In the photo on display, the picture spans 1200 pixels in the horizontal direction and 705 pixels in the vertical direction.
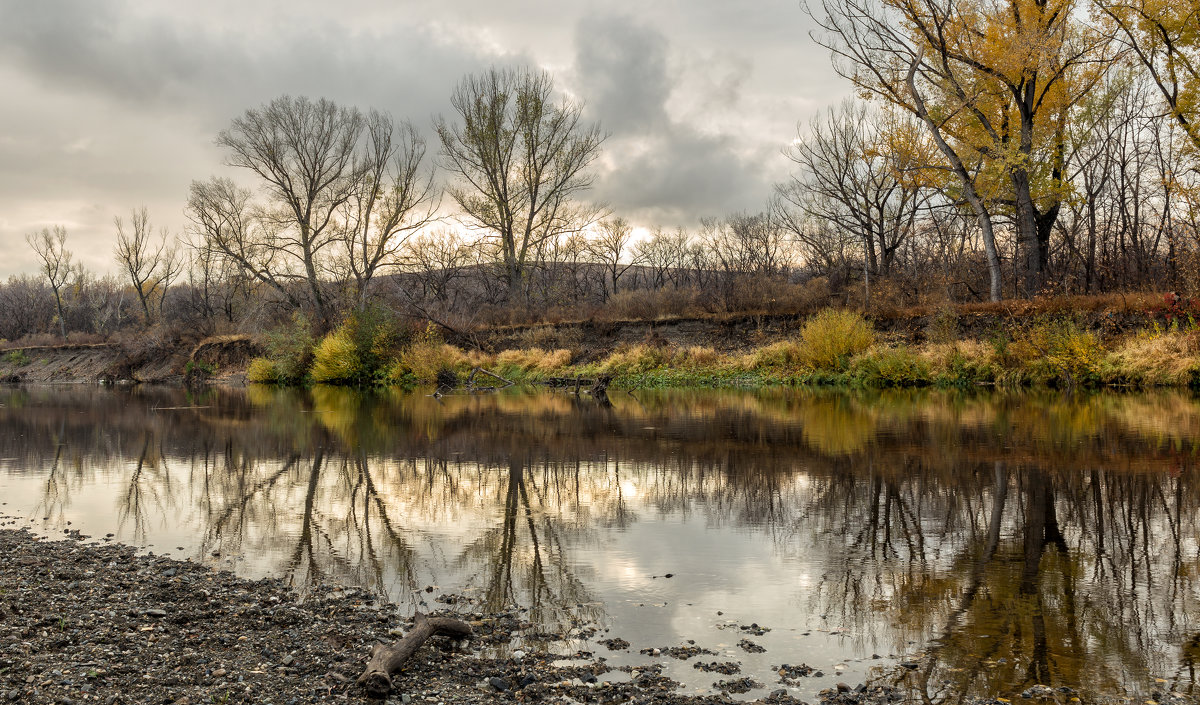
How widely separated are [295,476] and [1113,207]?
34.1 metres

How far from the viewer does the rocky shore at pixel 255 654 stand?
344 centimetres

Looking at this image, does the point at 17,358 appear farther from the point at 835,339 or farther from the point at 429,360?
the point at 835,339

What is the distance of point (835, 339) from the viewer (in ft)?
78.5

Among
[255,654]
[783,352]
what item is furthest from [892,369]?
[255,654]

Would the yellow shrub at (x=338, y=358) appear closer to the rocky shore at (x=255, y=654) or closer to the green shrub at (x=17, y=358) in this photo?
the rocky shore at (x=255, y=654)

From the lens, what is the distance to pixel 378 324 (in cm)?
3378

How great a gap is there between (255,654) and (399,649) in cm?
92

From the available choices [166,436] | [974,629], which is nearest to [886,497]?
[974,629]

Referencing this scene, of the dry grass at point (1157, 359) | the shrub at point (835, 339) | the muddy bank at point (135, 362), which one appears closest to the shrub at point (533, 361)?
the shrub at point (835, 339)

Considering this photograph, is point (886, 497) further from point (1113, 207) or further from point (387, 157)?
point (387, 157)

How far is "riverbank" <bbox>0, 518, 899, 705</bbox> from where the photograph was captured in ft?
11.3

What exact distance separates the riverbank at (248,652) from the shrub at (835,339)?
21004 mm

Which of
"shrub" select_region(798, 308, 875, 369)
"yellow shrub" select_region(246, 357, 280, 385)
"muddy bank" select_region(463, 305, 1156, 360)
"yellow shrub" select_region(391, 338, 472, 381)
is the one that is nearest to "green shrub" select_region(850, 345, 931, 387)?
"shrub" select_region(798, 308, 875, 369)

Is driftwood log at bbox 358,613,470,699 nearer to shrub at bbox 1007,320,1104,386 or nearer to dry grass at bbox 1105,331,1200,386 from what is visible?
dry grass at bbox 1105,331,1200,386
